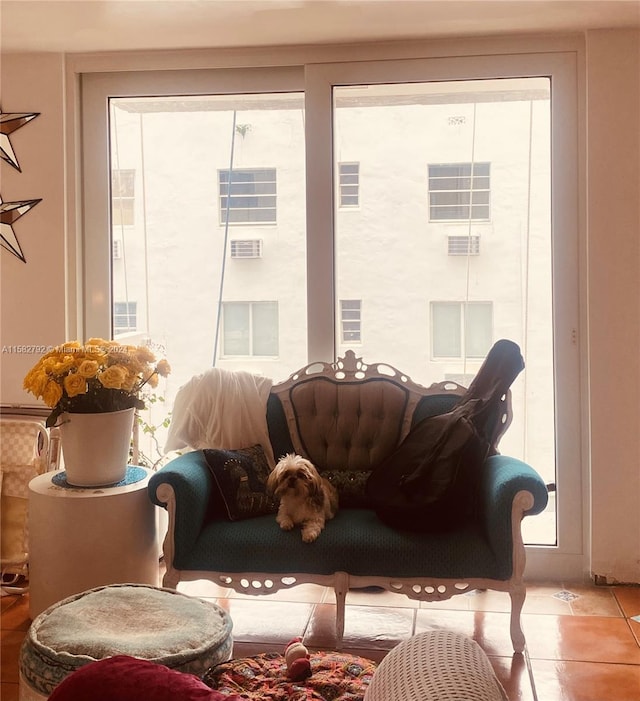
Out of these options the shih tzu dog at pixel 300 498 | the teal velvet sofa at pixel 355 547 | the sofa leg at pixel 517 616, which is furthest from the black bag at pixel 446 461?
the sofa leg at pixel 517 616

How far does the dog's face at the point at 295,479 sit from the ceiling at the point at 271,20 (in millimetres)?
1911

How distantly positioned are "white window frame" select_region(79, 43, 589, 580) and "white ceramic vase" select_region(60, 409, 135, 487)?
3.54 feet

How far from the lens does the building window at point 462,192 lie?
3.79 metres

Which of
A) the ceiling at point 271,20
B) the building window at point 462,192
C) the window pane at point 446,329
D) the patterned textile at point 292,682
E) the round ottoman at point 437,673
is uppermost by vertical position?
the ceiling at point 271,20

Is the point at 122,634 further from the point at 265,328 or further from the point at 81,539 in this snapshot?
the point at 265,328

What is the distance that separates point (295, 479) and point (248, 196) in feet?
5.23

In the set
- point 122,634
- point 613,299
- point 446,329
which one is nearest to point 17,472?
point 122,634

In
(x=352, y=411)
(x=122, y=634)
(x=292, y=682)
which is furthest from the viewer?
(x=352, y=411)

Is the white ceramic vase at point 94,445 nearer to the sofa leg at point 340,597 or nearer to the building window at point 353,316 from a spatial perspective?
the sofa leg at point 340,597

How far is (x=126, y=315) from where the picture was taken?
406 cm

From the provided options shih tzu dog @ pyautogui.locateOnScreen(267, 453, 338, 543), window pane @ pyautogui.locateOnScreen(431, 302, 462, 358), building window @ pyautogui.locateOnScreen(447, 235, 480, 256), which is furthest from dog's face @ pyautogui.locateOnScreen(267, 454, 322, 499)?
building window @ pyautogui.locateOnScreen(447, 235, 480, 256)

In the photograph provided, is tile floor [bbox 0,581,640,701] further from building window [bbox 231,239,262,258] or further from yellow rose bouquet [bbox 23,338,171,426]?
building window [bbox 231,239,262,258]

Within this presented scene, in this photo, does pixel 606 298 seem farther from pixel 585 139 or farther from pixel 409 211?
pixel 409 211

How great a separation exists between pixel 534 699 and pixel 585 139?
2458 mm
